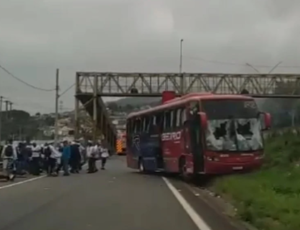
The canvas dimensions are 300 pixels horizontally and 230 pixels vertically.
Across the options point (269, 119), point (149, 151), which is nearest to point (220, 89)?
point (149, 151)

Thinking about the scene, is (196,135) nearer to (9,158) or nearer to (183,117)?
(183,117)

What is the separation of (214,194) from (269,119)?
648cm

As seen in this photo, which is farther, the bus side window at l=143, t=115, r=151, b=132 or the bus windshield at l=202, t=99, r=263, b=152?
the bus side window at l=143, t=115, r=151, b=132

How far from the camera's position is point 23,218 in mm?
15055

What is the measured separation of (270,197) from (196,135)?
11.7m

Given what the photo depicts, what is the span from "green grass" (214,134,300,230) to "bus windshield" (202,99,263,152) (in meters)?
1.39

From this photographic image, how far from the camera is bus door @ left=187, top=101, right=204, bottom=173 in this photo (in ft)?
89.5

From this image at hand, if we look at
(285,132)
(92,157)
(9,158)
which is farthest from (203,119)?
(92,157)

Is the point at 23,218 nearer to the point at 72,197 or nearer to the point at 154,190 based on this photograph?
the point at 72,197

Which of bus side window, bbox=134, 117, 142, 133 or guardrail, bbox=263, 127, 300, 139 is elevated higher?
bus side window, bbox=134, 117, 142, 133

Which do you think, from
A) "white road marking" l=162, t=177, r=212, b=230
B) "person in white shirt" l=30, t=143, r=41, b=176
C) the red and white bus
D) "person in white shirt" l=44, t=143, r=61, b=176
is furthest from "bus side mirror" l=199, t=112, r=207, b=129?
"person in white shirt" l=30, t=143, r=41, b=176

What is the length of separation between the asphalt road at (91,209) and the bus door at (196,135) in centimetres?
258

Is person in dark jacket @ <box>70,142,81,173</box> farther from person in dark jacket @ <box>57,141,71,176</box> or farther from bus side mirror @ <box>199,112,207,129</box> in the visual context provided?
bus side mirror @ <box>199,112,207,129</box>

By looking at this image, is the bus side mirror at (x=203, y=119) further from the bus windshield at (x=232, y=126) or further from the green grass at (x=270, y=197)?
the green grass at (x=270, y=197)
